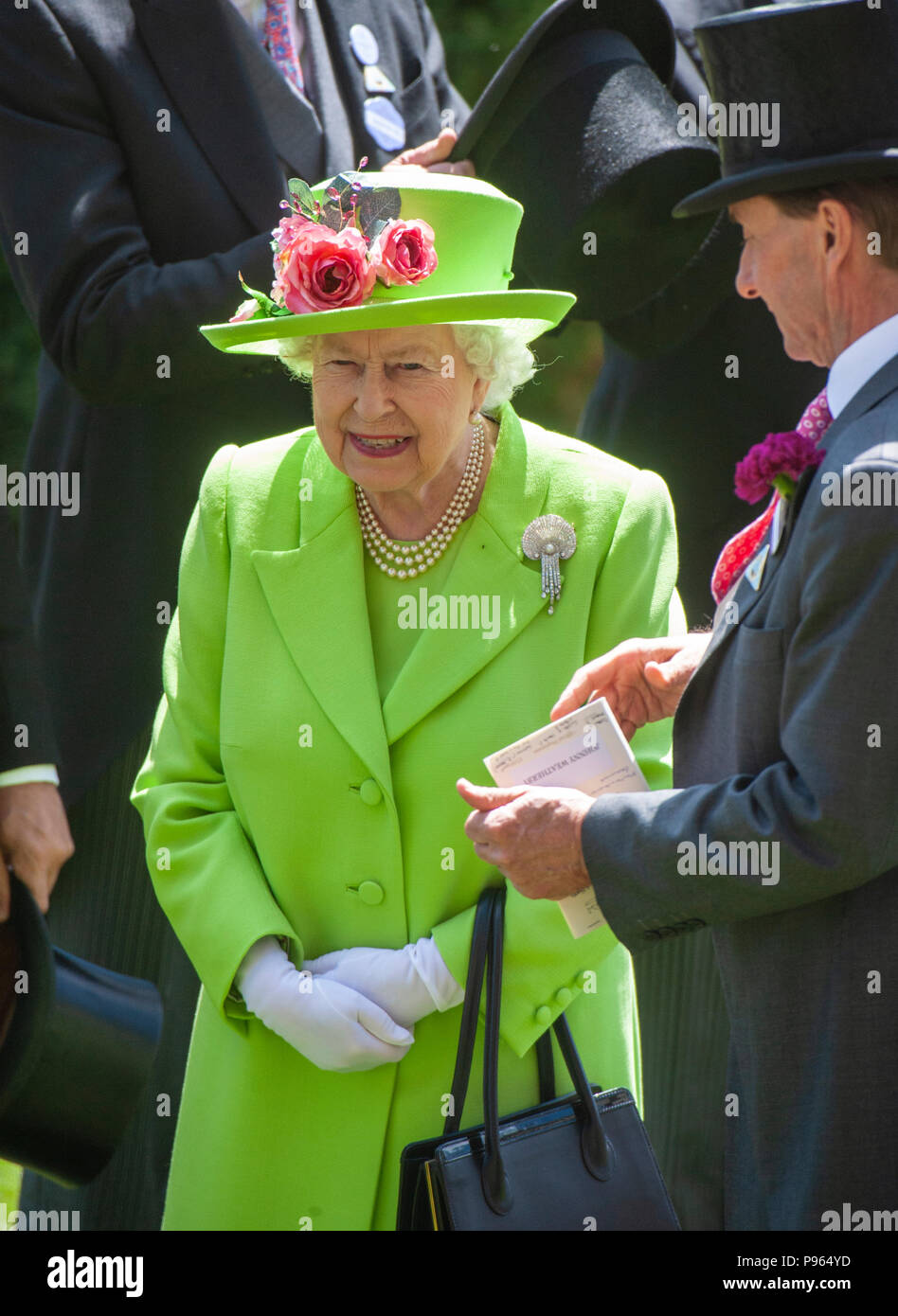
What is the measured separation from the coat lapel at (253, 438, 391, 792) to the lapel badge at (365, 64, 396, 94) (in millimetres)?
1322

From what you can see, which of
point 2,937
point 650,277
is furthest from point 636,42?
point 2,937

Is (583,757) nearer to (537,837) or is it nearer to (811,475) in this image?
(537,837)

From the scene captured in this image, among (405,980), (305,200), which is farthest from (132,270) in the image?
(405,980)

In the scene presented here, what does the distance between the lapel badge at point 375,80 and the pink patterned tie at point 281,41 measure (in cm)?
15

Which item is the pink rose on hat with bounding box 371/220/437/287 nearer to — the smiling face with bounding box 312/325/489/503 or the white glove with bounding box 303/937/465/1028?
the smiling face with bounding box 312/325/489/503

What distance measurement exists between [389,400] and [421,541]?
0.28 meters

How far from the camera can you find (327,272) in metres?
2.62

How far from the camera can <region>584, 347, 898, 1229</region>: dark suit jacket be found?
6.61ft

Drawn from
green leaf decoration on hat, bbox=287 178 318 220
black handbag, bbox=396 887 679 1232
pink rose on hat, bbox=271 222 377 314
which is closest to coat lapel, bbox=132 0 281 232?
green leaf decoration on hat, bbox=287 178 318 220

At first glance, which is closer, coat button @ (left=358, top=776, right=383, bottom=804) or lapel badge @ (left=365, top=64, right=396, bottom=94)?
coat button @ (left=358, top=776, right=383, bottom=804)

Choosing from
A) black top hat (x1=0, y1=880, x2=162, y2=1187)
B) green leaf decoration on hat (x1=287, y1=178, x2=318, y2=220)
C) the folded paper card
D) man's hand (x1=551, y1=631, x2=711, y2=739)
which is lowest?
black top hat (x1=0, y1=880, x2=162, y2=1187)

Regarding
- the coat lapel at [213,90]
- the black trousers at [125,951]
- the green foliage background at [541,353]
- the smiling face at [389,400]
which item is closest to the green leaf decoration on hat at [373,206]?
the smiling face at [389,400]

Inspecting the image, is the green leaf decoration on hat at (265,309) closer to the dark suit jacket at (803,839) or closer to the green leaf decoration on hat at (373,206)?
the green leaf decoration on hat at (373,206)

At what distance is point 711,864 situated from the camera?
212 centimetres
